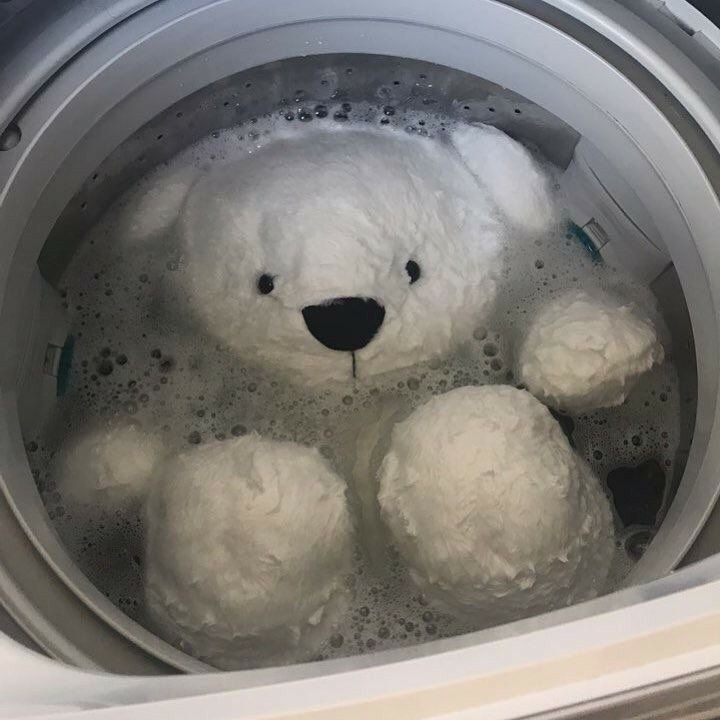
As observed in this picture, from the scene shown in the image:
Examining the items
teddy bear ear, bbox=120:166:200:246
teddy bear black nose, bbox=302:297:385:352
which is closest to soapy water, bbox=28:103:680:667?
teddy bear ear, bbox=120:166:200:246

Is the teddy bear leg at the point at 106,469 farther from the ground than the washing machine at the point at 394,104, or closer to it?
closer to it

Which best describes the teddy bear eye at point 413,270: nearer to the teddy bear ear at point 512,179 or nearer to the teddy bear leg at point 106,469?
the teddy bear ear at point 512,179

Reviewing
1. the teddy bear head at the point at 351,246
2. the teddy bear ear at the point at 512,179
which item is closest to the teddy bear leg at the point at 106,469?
the teddy bear head at the point at 351,246

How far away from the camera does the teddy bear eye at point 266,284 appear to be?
0.88m

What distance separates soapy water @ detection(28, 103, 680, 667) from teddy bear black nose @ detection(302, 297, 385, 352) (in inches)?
4.2

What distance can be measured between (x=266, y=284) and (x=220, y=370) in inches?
6.1

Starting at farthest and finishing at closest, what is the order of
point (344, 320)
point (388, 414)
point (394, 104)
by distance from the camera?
point (394, 104) → point (388, 414) → point (344, 320)

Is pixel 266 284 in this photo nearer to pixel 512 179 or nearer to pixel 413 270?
pixel 413 270

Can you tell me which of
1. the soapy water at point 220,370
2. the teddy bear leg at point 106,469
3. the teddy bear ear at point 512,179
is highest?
the teddy bear ear at point 512,179

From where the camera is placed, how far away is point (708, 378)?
83 cm

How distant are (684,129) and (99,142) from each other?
0.60 metres

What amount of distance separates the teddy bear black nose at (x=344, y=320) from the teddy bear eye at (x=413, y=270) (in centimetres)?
6

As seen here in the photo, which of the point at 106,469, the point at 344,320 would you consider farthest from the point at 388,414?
the point at 106,469

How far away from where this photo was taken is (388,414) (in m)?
0.97
